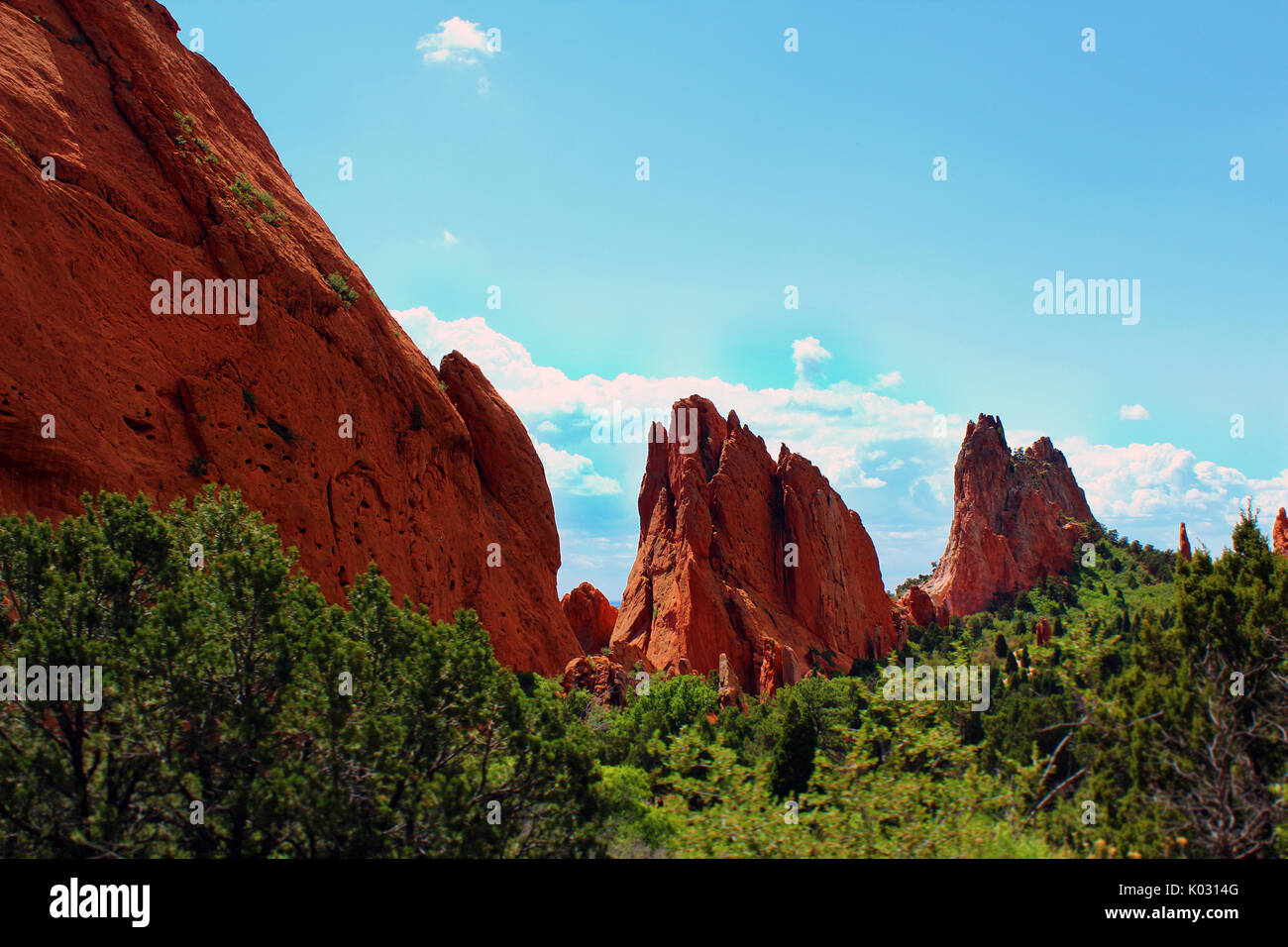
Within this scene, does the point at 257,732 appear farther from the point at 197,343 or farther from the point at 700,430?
the point at 700,430

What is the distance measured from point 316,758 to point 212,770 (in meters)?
1.99

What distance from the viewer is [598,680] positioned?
38344 mm

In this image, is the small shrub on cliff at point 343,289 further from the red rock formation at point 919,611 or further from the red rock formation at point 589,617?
the red rock formation at point 919,611

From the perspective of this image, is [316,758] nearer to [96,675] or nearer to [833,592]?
[96,675]

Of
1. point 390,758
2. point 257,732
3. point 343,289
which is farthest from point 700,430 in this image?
point 257,732

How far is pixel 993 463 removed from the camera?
402 ft

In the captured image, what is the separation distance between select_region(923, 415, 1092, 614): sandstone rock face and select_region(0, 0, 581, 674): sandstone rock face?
83.0 metres

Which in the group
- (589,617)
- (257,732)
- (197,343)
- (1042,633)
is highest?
(197,343)

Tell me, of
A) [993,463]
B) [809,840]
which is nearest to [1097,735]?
[809,840]

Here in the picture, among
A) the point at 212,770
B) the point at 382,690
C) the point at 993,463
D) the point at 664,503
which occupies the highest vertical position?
the point at 993,463

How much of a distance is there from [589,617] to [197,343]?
45474 mm

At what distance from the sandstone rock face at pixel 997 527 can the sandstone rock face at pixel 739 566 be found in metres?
36.2

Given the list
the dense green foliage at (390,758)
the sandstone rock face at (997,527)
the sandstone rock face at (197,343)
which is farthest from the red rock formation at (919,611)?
the dense green foliage at (390,758)

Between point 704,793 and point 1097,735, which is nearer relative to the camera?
point 704,793
